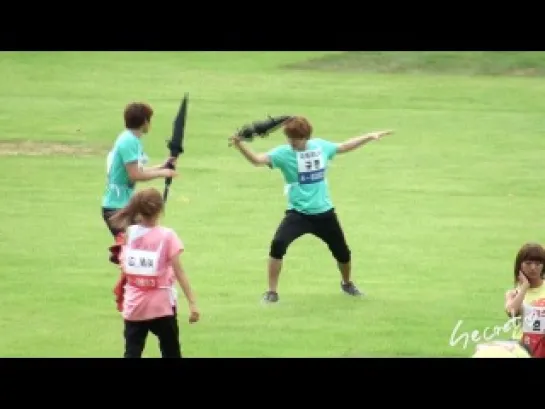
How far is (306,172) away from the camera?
14.4m

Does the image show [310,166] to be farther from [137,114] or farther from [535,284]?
[535,284]

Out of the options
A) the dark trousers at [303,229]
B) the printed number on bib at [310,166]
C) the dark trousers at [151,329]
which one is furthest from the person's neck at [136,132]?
the dark trousers at [151,329]

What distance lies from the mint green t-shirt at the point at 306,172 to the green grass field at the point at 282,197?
0.99m

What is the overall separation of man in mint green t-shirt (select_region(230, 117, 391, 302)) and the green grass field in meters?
0.59

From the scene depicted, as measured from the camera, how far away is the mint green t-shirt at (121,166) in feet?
44.5

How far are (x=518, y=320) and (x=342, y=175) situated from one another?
459 inches

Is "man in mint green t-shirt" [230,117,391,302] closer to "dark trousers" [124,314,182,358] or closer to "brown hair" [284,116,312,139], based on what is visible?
"brown hair" [284,116,312,139]

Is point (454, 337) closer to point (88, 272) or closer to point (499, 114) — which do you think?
point (88, 272)

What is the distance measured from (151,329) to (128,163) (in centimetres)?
278

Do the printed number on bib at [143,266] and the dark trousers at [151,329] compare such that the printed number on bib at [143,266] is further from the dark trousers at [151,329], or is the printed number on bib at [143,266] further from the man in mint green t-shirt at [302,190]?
the man in mint green t-shirt at [302,190]

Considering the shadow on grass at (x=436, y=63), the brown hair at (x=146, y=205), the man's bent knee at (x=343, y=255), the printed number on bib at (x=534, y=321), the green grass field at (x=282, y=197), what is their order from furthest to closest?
the shadow on grass at (x=436, y=63)
the man's bent knee at (x=343, y=255)
the green grass field at (x=282, y=197)
the printed number on bib at (x=534, y=321)
the brown hair at (x=146, y=205)

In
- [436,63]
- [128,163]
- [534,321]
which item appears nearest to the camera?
[534,321]

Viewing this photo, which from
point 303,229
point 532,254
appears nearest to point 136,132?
point 303,229

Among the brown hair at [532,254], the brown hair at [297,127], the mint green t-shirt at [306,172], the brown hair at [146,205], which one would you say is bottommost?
the brown hair at [532,254]
